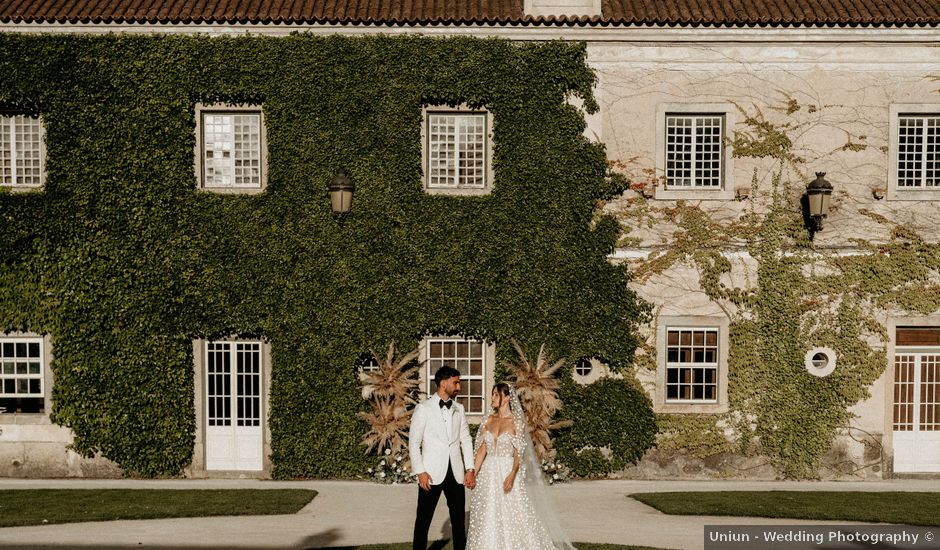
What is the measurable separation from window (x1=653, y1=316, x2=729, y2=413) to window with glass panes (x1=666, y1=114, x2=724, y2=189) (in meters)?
2.48

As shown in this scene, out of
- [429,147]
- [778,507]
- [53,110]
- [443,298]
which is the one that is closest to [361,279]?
[443,298]

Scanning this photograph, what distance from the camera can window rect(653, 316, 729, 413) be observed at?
1544cm

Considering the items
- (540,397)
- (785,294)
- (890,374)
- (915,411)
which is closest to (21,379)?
(540,397)

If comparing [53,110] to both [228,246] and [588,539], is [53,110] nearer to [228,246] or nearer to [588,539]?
[228,246]

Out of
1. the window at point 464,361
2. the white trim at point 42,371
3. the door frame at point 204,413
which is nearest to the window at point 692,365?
the window at point 464,361

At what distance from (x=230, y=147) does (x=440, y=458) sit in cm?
886

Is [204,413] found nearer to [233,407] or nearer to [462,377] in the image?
[233,407]

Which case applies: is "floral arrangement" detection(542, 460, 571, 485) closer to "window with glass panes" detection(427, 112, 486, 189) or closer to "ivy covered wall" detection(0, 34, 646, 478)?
"ivy covered wall" detection(0, 34, 646, 478)

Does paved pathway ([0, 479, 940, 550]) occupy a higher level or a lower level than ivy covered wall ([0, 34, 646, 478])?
lower

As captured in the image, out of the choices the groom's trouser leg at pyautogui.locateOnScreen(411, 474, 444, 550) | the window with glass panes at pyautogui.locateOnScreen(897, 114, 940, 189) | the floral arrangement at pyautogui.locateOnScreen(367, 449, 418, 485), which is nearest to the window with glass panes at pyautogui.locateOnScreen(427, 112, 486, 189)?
the floral arrangement at pyautogui.locateOnScreen(367, 449, 418, 485)

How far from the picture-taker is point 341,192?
Result: 14.8m

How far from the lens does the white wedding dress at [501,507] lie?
9.09 meters

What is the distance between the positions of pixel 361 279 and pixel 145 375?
4.11m

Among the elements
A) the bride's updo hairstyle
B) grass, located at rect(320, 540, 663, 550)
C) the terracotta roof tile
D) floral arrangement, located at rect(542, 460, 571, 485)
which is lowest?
floral arrangement, located at rect(542, 460, 571, 485)
